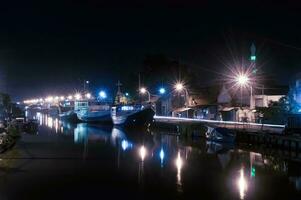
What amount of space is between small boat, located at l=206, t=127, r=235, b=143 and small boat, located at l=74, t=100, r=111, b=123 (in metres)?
44.3

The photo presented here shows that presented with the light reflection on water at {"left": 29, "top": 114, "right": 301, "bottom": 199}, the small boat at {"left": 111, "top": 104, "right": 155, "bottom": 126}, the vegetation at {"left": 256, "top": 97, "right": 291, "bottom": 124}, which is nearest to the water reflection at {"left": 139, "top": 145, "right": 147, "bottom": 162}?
the light reflection on water at {"left": 29, "top": 114, "right": 301, "bottom": 199}

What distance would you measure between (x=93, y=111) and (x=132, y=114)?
23.7 meters

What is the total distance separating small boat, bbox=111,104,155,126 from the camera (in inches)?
3209

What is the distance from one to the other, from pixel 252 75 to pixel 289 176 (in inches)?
2335

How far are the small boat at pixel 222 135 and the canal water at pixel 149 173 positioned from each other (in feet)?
5.52

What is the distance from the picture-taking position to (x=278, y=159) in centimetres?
4103

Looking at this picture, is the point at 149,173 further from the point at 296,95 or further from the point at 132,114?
the point at 132,114

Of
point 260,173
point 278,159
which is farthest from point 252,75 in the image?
point 260,173

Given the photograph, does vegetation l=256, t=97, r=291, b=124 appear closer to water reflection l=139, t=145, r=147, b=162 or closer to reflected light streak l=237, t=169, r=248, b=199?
water reflection l=139, t=145, r=147, b=162

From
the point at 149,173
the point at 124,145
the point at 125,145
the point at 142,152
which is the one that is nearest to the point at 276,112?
the point at 125,145

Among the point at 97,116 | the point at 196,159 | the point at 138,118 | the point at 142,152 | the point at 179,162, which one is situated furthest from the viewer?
the point at 97,116

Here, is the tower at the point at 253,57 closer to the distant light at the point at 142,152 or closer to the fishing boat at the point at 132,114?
the fishing boat at the point at 132,114

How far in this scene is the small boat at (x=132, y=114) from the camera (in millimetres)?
81500

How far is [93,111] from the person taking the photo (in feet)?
344
